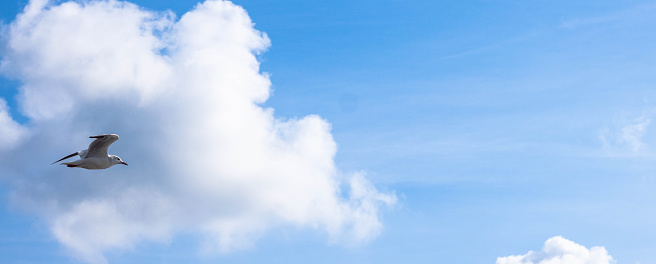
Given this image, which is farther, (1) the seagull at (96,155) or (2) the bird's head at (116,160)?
(2) the bird's head at (116,160)

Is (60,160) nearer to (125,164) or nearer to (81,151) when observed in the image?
(81,151)

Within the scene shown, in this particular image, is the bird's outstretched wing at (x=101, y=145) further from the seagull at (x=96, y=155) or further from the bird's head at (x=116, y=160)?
the bird's head at (x=116, y=160)

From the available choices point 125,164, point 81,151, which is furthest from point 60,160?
point 125,164

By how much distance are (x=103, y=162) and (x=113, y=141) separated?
4.31 meters

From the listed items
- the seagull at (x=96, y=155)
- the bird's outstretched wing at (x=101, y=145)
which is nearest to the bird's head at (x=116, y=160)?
the seagull at (x=96, y=155)

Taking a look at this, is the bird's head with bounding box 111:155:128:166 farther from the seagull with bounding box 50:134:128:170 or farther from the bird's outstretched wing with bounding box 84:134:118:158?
the bird's outstretched wing with bounding box 84:134:118:158

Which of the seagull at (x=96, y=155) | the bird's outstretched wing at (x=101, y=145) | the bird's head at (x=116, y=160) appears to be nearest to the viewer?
the bird's outstretched wing at (x=101, y=145)

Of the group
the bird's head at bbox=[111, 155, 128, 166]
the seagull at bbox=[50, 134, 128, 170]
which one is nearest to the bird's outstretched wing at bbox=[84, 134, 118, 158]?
the seagull at bbox=[50, 134, 128, 170]

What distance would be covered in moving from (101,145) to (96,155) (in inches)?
81.5

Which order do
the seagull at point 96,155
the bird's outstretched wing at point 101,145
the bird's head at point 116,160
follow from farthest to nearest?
the bird's head at point 116,160 < the seagull at point 96,155 < the bird's outstretched wing at point 101,145

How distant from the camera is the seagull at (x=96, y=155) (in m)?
93.4

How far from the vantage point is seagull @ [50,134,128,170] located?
93.4 m

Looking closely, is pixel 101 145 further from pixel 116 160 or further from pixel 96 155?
pixel 116 160

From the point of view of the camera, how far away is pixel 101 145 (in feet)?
311
